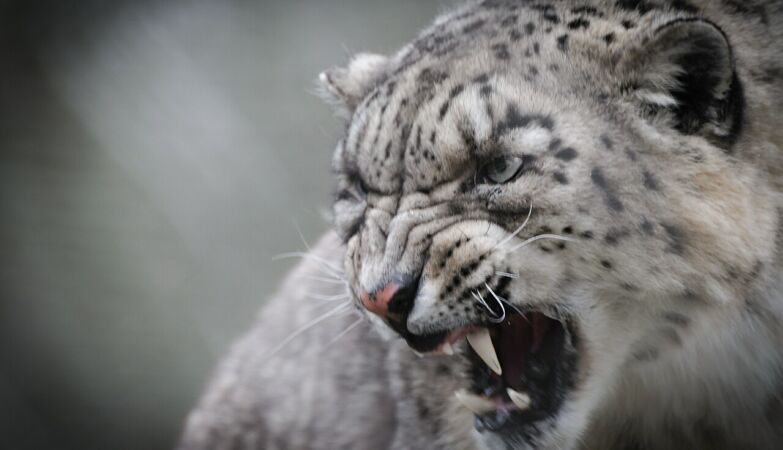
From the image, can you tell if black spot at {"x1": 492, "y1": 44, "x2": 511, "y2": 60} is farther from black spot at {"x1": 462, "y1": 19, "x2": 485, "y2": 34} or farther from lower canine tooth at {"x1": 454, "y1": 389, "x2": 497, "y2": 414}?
lower canine tooth at {"x1": 454, "y1": 389, "x2": 497, "y2": 414}

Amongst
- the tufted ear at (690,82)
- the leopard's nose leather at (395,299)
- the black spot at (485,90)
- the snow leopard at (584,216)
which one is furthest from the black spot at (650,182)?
the leopard's nose leather at (395,299)

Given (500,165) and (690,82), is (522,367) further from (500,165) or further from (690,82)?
(690,82)

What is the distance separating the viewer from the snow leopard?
6.59 ft

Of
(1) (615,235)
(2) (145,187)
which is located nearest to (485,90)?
(1) (615,235)

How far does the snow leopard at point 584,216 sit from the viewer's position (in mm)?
2008

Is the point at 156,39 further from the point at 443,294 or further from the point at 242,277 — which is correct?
the point at 443,294

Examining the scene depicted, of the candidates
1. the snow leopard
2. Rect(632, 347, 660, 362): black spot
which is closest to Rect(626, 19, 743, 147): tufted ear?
the snow leopard

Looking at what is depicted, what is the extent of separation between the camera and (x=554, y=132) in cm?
204

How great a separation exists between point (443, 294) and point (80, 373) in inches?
124

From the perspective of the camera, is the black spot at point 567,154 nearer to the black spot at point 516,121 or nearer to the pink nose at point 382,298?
the black spot at point 516,121

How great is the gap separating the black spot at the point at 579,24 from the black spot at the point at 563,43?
0.04 m

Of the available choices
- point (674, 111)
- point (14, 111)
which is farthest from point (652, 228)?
point (14, 111)

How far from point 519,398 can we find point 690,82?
712 millimetres

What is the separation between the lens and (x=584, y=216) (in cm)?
200
